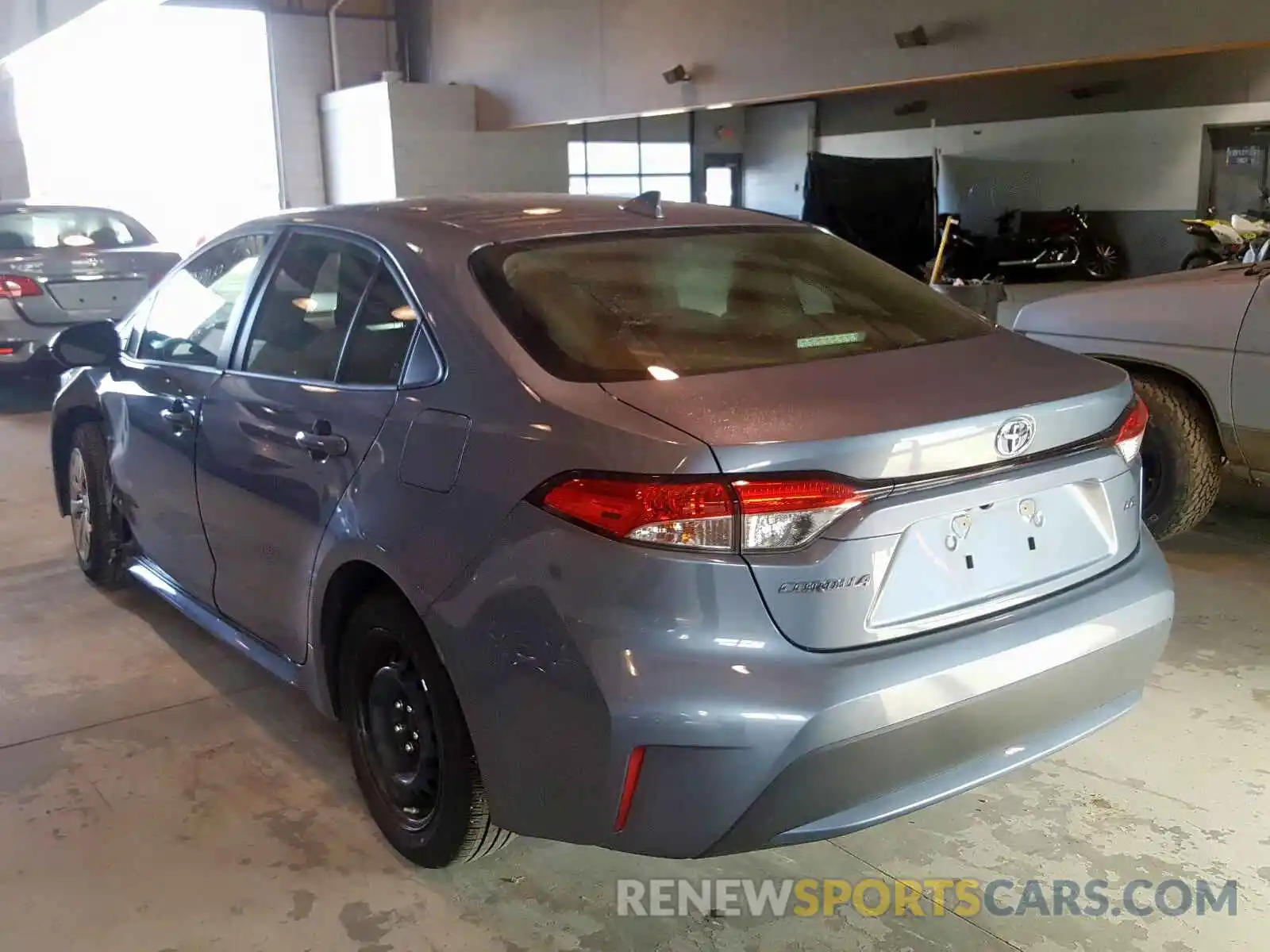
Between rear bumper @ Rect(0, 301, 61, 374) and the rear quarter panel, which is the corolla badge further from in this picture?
rear bumper @ Rect(0, 301, 61, 374)

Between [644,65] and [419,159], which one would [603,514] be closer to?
[644,65]


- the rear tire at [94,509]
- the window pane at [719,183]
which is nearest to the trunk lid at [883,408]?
the rear tire at [94,509]

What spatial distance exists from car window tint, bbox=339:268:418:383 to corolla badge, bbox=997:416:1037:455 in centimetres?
113

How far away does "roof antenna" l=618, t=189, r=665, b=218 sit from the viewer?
8.83 ft

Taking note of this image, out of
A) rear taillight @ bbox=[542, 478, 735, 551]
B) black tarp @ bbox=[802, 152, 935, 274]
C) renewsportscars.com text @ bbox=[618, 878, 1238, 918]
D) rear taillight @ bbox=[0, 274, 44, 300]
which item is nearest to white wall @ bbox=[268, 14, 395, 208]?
black tarp @ bbox=[802, 152, 935, 274]

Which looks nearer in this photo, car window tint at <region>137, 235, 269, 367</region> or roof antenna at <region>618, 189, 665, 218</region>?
roof antenna at <region>618, 189, 665, 218</region>

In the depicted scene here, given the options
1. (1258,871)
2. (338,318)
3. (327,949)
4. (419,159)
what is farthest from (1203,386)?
(419,159)

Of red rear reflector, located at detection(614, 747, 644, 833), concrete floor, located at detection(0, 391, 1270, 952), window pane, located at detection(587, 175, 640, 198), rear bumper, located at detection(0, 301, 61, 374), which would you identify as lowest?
concrete floor, located at detection(0, 391, 1270, 952)

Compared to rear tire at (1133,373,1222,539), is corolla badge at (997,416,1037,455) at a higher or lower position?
higher

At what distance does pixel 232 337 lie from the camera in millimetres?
2855

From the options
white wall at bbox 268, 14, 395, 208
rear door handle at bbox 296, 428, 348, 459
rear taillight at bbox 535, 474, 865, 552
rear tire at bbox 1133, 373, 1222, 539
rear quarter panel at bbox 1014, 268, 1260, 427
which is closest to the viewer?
rear taillight at bbox 535, 474, 865, 552

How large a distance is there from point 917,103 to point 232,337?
15775mm

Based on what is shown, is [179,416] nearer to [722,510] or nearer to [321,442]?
[321,442]

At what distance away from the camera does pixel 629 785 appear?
5.90 ft
